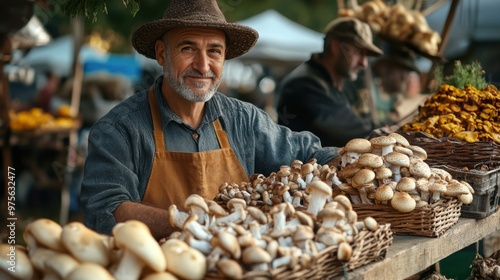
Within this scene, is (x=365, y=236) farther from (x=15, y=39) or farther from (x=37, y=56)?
(x=37, y=56)

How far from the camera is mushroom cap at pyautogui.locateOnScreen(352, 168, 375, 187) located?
3.08 metres

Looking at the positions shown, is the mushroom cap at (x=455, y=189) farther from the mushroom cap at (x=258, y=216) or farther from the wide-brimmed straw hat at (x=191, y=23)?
the wide-brimmed straw hat at (x=191, y=23)

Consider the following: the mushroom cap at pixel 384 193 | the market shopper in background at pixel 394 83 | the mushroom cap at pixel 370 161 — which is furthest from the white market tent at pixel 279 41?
the mushroom cap at pixel 384 193

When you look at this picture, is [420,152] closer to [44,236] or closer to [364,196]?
[364,196]

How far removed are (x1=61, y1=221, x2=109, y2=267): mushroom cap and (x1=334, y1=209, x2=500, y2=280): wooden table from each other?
0.80m

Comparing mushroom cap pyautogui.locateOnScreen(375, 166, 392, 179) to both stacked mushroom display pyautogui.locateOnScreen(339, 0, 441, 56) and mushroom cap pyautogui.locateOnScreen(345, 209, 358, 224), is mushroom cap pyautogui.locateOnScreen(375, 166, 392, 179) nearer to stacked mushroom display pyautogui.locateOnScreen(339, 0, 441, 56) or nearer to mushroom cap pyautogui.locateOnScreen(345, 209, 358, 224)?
mushroom cap pyautogui.locateOnScreen(345, 209, 358, 224)

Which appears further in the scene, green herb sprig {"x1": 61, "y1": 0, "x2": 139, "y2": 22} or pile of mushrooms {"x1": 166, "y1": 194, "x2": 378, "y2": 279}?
green herb sprig {"x1": 61, "y1": 0, "x2": 139, "y2": 22}

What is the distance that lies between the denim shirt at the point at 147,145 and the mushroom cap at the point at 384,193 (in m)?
0.70

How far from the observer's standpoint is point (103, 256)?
2.21 meters

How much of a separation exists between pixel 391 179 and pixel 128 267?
1.48 meters

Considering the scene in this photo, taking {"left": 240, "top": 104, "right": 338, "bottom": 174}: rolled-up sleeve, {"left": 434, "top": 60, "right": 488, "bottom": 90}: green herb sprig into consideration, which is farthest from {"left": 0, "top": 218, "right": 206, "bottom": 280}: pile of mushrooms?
Result: {"left": 434, "top": 60, "right": 488, "bottom": 90}: green herb sprig

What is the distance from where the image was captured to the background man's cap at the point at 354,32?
20.6 feet

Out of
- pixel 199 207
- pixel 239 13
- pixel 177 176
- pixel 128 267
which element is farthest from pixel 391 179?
pixel 239 13

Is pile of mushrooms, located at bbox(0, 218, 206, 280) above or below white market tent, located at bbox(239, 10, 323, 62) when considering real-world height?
above
